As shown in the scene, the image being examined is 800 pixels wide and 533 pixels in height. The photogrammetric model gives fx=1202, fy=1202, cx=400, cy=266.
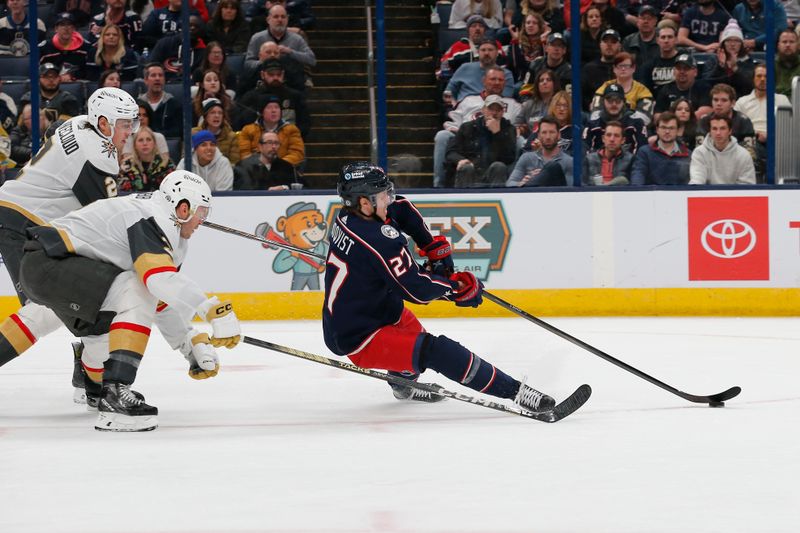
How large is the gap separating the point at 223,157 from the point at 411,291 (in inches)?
150

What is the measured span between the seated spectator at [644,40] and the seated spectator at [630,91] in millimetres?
99

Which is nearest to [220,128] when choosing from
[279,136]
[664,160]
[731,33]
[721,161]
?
[279,136]

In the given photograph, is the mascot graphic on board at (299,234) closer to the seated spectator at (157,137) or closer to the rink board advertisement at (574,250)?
the rink board advertisement at (574,250)

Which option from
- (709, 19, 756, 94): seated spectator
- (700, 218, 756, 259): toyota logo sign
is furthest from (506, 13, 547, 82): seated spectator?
(700, 218, 756, 259): toyota logo sign

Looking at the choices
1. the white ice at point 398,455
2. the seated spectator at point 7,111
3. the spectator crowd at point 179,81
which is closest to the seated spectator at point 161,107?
the spectator crowd at point 179,81

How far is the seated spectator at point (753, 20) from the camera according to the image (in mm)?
8062

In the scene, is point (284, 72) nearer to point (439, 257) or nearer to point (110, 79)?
point (110, 79)

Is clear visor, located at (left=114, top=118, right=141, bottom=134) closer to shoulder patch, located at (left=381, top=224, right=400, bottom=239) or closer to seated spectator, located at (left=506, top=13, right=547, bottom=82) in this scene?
shoulder patch, located at (left=381, top=224, right=400, bottom=239)

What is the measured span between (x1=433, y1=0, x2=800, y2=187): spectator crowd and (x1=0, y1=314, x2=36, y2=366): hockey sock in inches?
147

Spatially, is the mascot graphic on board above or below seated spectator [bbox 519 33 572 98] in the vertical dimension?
below

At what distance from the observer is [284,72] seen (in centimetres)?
803

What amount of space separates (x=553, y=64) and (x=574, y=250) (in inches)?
51.1

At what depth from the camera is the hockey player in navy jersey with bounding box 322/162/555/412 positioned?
410 cm

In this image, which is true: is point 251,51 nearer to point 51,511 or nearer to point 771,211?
point 771,211
